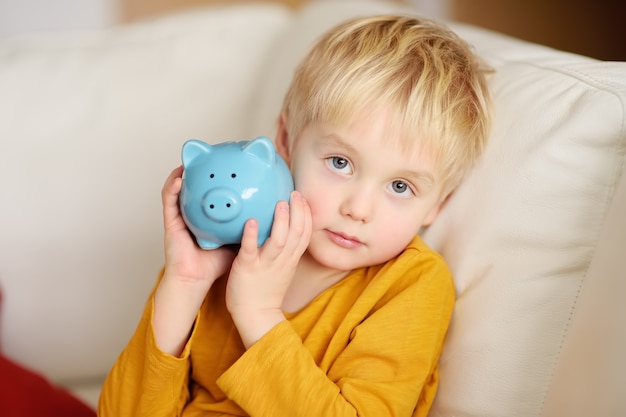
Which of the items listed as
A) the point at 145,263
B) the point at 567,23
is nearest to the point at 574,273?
the point at 145,263

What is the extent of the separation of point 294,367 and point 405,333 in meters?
0.16

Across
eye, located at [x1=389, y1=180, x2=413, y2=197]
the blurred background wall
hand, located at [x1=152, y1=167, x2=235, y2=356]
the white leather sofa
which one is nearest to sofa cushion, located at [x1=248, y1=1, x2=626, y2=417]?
the white leather sofa

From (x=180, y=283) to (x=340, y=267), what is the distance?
23 cm

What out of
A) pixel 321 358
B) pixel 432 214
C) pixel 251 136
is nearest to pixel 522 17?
pixel 251 136

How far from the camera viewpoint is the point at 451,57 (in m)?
1.04

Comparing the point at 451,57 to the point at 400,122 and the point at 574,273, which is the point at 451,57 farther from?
the point at 574,273

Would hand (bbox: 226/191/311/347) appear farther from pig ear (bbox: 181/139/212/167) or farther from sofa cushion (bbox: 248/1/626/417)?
sofa cushion (bbox: 248/1/626/417)

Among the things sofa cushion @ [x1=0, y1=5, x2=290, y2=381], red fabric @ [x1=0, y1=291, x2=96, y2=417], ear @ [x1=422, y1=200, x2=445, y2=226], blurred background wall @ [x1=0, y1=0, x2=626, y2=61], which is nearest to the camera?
ear @ [x1=422, y1=200, x2=445, y2=226]

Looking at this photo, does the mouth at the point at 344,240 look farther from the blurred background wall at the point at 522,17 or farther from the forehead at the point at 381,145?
the blurred background wall at the point at 522,17

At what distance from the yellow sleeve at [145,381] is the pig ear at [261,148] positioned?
29 centimetres

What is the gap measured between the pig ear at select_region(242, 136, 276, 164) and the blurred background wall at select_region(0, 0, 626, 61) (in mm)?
1924

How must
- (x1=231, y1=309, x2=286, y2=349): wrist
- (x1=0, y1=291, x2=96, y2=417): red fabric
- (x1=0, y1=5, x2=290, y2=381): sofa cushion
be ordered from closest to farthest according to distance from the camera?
(x1=231, y1=309, x2=286, y2=349): wrist → (x1=0, y1=291, x2=96, y2=417): red fabric → (x1=0, y1=5, x2=290, y2=381): sofa cushion

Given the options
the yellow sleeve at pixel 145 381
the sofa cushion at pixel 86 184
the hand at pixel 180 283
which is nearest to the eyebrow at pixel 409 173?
the hand at pixel 180 283

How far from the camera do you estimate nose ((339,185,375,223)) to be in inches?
37.1
